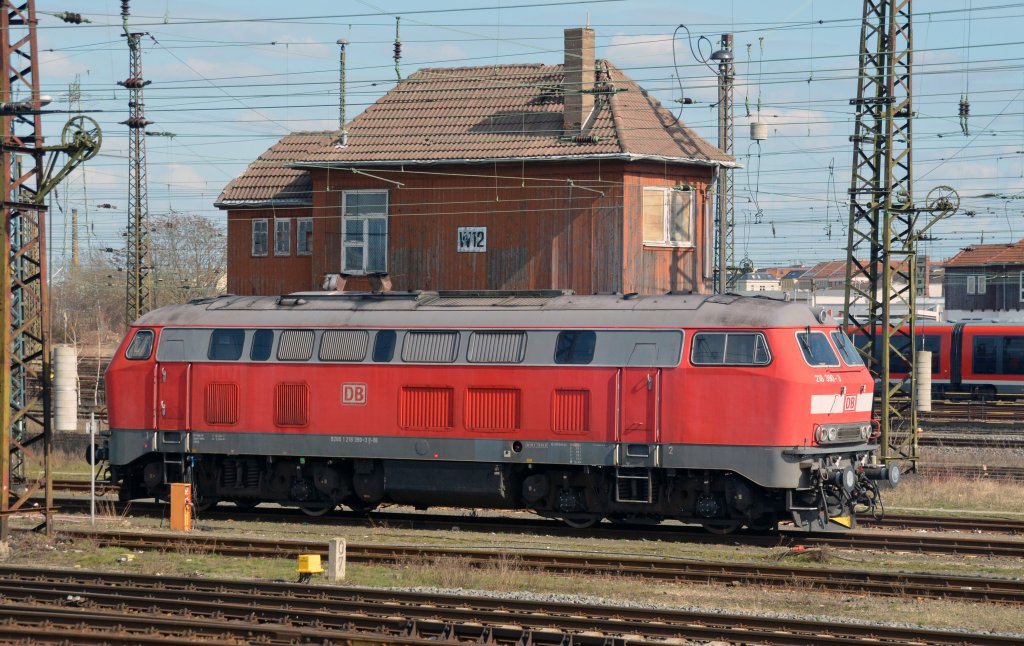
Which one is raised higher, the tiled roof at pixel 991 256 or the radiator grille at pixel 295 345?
the tiled roof at pixel 991 256

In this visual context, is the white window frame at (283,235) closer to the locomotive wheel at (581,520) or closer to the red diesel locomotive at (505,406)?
the red diesel locomotive at (505,406)

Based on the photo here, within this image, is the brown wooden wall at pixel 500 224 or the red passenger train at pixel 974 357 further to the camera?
the red passenger train at pixel 974 357

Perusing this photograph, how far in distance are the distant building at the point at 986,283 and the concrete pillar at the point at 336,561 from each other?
65.7 m

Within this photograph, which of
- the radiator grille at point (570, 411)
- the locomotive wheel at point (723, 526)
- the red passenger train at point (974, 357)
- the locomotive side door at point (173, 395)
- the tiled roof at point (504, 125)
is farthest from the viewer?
the red passenger train at point (974, 357)

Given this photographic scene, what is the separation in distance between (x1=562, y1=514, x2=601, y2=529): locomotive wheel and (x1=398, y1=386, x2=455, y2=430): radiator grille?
2.86m

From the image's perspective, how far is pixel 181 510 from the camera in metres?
23.9

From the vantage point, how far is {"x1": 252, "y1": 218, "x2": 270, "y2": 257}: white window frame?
1545 inches

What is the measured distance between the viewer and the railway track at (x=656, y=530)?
21.6 meters

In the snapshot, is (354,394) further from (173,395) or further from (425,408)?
(173,395)

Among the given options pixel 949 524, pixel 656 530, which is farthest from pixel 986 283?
pixel 656 530

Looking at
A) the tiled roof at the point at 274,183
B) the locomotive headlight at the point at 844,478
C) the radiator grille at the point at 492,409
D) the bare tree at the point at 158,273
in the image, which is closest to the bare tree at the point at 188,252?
the bare tree at the point at 158,273

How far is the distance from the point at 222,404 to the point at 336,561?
833cm

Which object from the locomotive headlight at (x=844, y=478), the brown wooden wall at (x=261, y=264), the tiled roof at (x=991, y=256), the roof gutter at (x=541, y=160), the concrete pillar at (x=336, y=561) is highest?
the roof gutter at (x=541, y=160)

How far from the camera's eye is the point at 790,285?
100750 millimetres
